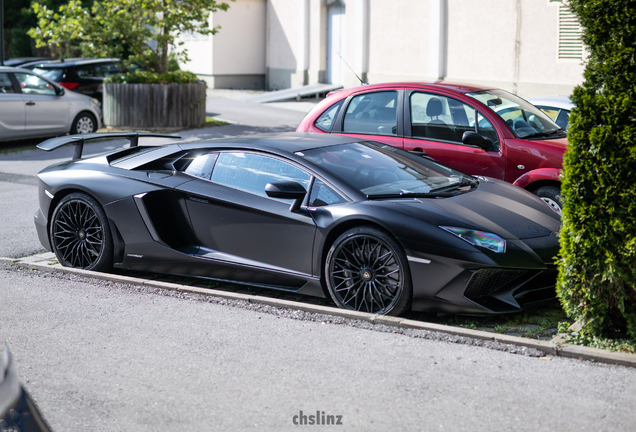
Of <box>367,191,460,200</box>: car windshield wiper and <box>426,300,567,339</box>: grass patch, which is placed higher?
<box>367,191,460,200</box>: car windshield wiper

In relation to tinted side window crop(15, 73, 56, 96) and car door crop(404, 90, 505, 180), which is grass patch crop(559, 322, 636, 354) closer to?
car door crop(404, 90, 505, 180)

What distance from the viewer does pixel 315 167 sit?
19.0 ft

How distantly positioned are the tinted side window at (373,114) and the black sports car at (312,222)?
5.89 ft

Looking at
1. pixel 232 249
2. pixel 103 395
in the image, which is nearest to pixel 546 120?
pixel 232 249

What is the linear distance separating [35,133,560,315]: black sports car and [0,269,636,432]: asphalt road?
0.40 meters

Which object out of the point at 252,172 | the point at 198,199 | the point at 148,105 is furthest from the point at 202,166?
the point at 148,105

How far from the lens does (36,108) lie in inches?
615

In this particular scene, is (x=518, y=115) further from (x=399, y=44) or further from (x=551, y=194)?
(x=399, y=44)

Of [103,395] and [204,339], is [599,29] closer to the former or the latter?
[204,339]

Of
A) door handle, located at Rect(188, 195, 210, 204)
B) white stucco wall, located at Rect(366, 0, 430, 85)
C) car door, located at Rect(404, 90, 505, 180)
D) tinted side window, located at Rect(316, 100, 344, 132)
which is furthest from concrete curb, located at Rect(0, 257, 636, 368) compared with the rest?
white stucco wall, located at Rect(366, 0, 430, 85)

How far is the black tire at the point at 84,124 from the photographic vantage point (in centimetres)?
1646

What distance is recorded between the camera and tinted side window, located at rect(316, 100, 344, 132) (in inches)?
343

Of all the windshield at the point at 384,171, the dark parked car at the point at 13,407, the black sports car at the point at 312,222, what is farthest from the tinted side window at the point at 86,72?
the dark parked car at the point at 13,407

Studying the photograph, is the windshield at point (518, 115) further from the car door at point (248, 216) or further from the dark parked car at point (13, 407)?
the dark parked car at point (13, 407)
